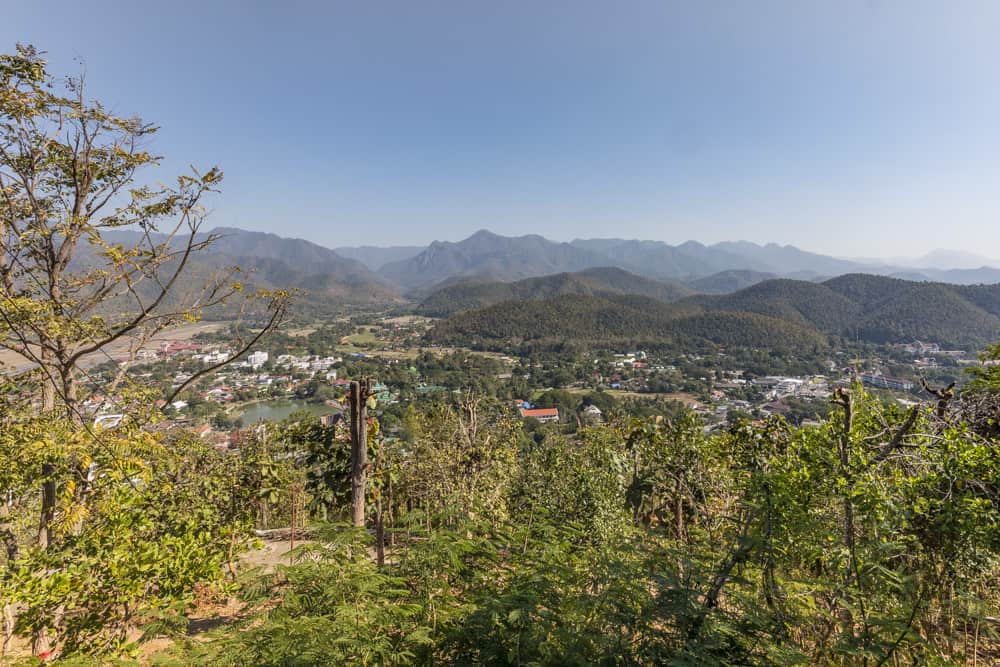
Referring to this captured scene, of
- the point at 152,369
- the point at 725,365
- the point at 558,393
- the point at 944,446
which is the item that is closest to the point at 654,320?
the point at 725,365

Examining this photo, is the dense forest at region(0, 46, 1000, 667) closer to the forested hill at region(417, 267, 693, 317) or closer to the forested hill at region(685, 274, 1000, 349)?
the forested hill at region(685, 274, 1000, 349)

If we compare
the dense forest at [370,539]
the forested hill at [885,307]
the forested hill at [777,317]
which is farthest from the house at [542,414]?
the forested hill at [885,307]

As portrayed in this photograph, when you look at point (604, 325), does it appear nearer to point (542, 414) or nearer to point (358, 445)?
point (542, 414)

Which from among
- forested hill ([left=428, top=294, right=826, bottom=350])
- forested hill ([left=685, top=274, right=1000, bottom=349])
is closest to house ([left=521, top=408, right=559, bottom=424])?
forested hill ([left=428, top=294, right=826, bottom=350])

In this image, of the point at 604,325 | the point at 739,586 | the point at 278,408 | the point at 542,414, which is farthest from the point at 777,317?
the point at 739,586

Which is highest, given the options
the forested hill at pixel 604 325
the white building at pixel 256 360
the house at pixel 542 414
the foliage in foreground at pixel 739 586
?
the foliage in foreground at pixel 739 586

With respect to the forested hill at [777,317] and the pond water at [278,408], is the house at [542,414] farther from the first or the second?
the forested hill at [777,317]
